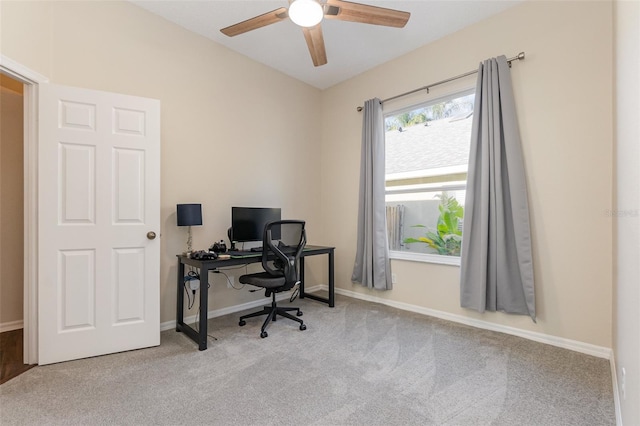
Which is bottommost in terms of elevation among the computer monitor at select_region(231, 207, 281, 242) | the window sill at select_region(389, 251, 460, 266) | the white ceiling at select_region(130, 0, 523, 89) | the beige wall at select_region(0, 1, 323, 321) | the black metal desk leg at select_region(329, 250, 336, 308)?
the black metal desk leg at select_region(329, 250, 336, 308)

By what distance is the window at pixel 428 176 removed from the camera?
10.6ft

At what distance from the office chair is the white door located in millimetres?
909

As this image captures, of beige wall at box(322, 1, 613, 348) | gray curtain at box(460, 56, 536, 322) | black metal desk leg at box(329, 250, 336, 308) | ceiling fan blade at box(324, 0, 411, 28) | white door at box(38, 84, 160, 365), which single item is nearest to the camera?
ceiling fan blade at box(324, 0, 411, 28)

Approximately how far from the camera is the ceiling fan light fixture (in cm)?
197

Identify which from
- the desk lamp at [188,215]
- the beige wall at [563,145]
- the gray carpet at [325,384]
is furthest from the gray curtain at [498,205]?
A: the desk lamp at [188,215]

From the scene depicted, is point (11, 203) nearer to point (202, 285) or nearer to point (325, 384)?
point (202, 285)

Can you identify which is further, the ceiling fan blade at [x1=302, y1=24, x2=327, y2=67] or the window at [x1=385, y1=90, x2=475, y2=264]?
the window at [x1=385, y1=90, x2=475, y2=264]

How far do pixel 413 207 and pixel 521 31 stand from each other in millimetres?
1952

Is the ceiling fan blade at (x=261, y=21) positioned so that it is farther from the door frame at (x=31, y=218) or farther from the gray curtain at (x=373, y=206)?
the gray curtain at (x=373, y=206)

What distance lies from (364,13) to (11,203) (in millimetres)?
3707

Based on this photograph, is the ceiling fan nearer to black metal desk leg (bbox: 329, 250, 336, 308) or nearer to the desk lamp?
the desk lamp

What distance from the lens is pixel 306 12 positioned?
2.02 m

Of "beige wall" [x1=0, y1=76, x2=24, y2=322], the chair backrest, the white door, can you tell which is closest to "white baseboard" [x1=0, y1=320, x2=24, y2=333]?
"beige wall" [x1=0, y1=76, x2=24, y2=322]

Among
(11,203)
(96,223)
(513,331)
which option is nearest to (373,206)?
(513,331)
